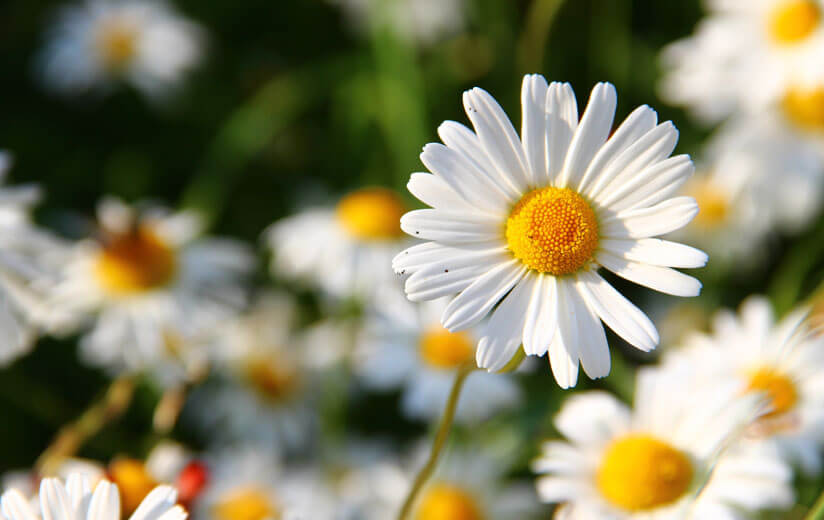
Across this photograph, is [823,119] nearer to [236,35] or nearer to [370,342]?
[370,342]

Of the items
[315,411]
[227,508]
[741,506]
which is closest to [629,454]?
[741,506]

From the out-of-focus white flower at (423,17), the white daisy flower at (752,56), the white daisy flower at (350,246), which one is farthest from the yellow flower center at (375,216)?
the white daisy flower at (752,56)

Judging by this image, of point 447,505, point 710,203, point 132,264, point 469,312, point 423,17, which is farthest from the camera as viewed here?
point 423,17

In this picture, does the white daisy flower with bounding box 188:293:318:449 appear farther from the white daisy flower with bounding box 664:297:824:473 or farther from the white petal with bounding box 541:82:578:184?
the white petal with bounding box 541:82:578:184

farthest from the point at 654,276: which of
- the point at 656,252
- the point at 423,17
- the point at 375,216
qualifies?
the point at 423,17

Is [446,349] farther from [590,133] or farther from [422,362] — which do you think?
Result: [590,133]

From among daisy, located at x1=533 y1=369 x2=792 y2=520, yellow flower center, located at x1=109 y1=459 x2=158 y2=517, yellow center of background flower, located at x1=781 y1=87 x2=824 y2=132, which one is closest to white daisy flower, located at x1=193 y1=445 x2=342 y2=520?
yellow flower center, located at x1=109 y1=459 x2=158 y2=517

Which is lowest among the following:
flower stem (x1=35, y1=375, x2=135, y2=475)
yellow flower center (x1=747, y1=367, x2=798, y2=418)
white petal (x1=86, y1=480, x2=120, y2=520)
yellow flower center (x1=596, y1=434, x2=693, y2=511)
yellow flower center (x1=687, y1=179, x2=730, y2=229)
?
yellow flower center (x1=596, y1=434, x2=693, y2=511)
